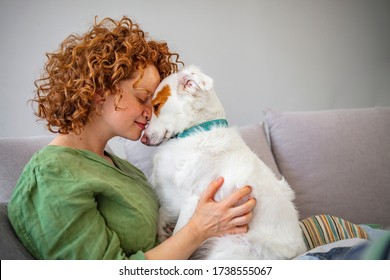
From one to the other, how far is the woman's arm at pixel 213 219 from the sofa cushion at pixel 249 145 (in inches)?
24.3

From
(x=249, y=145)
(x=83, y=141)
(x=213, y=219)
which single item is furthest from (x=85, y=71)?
(x=249, y=145)

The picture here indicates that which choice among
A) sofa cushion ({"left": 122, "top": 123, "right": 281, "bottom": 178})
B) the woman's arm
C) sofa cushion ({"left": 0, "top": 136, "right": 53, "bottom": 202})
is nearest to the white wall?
sofa cushion ({"left": 122, "top": 123, "right": 281, "bottom": 178})

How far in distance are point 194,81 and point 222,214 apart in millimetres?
482

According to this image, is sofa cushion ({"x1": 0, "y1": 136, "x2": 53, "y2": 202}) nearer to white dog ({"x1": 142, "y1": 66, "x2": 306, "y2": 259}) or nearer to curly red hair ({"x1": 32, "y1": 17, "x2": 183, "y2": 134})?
curly red hair ({"x1": 32, "y1": 17, "x2": 183, "y2": 134})

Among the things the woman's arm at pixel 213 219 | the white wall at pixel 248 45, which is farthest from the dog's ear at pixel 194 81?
the white wall at pixel 248 45

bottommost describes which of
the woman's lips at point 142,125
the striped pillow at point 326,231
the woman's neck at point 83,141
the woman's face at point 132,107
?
the striped pillow at point 326,231

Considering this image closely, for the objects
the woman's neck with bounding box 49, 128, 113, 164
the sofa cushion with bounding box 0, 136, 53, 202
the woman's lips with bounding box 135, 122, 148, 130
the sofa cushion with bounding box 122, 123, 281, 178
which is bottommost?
the sofa cushion with bounding box 122, 123, 281, 178

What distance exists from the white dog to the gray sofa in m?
0.48

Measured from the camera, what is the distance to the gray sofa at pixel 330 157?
1.88 m

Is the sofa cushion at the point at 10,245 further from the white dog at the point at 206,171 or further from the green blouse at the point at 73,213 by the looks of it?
the white dog at the point at 206,171

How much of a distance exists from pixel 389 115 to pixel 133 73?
163cm

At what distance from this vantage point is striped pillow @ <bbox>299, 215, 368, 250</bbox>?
4.84 ft
